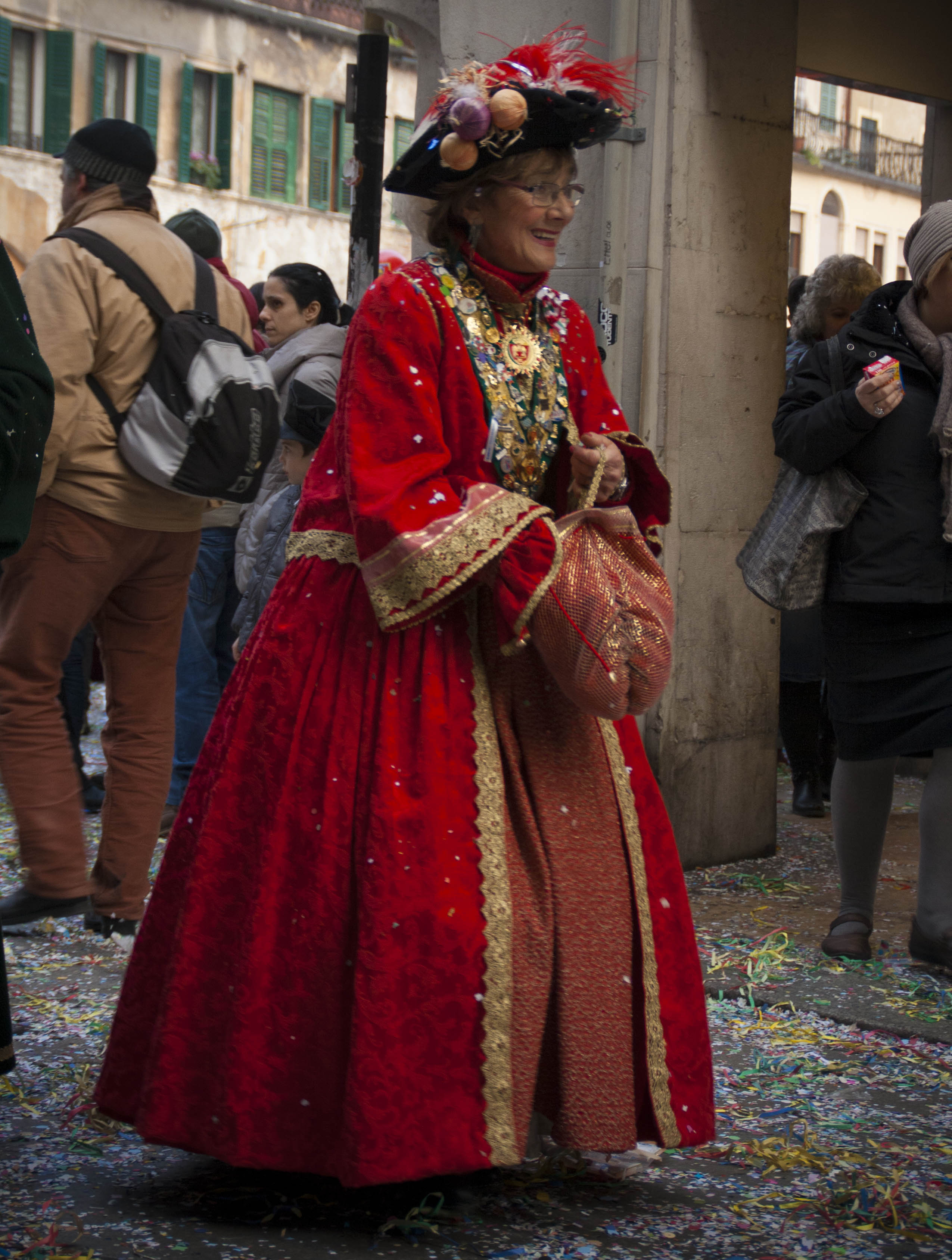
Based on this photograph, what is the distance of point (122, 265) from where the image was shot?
4.36 metres

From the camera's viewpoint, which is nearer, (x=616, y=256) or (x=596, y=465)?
(x=596, y=465)

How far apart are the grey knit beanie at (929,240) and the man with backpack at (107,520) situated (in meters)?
1.89

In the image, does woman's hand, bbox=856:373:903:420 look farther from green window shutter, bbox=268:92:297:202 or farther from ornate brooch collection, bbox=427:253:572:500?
green window shutter, bbox=268:92:297:202

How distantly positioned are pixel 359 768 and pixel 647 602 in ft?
1.91

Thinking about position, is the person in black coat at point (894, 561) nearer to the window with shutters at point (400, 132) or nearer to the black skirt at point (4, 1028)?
the black skirt at point (4, 1028)

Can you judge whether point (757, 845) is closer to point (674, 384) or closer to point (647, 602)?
point (674, 384)

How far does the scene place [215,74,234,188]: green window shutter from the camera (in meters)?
28.1


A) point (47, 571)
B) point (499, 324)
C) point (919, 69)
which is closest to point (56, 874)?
point (47, 571)

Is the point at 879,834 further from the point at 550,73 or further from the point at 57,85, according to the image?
the point at 57,85

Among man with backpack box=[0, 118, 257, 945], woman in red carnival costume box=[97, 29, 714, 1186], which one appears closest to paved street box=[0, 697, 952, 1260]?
woman in red carnival costume box=[97, 29, 714, 1186]

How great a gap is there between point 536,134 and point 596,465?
2.01ft

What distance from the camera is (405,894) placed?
269 centimetres

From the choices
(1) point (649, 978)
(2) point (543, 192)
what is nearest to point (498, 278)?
(2) point (543, 192)

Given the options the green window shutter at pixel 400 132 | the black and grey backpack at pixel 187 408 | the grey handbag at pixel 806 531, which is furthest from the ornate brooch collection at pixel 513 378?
the green window shutter at pixel 400 132
